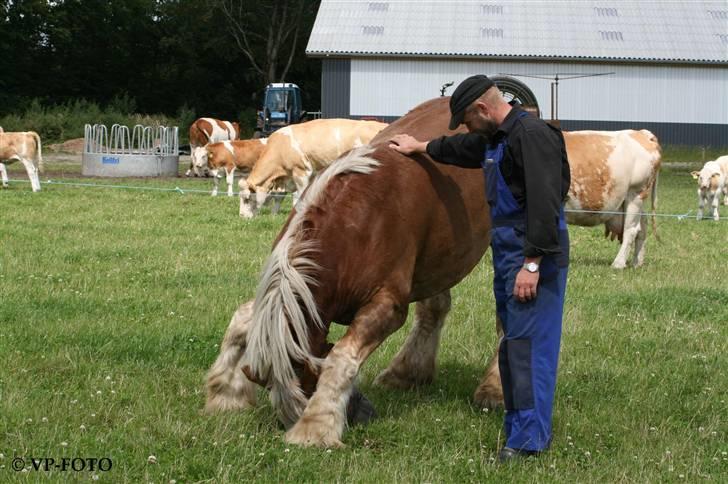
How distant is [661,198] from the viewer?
23016mm

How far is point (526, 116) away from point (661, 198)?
1945 cm

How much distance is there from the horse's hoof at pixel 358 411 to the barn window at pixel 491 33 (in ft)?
135

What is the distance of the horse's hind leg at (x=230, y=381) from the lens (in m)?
5.12

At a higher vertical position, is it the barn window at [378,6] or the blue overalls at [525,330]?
the barn window at [378,6]

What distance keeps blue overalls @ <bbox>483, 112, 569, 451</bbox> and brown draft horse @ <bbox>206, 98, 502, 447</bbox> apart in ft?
1.91

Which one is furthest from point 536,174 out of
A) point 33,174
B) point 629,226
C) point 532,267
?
point 33,174

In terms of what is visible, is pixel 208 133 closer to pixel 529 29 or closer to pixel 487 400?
pixel 529 29

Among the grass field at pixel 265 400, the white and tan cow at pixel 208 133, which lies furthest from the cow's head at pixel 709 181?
the white and tan cow at pixel 208 133

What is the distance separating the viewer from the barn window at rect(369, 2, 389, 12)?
46.7 meters

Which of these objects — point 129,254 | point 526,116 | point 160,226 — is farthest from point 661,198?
point 526,116

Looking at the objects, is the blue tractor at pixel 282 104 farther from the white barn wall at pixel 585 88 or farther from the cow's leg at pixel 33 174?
the cow's leg at pixel 33 174

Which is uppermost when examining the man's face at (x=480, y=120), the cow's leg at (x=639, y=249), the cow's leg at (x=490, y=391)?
the man's face at (x=480, y=120)

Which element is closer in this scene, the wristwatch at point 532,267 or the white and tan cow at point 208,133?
the wristwatch at point 532,267

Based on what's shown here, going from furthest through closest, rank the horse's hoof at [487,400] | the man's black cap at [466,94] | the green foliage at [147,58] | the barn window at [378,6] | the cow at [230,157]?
the green foliage at [147,58] < the barn window at [378,6] < the cow at [230,157] < the horse's hoof at [487,400] < the man's black cap at [466,94]
